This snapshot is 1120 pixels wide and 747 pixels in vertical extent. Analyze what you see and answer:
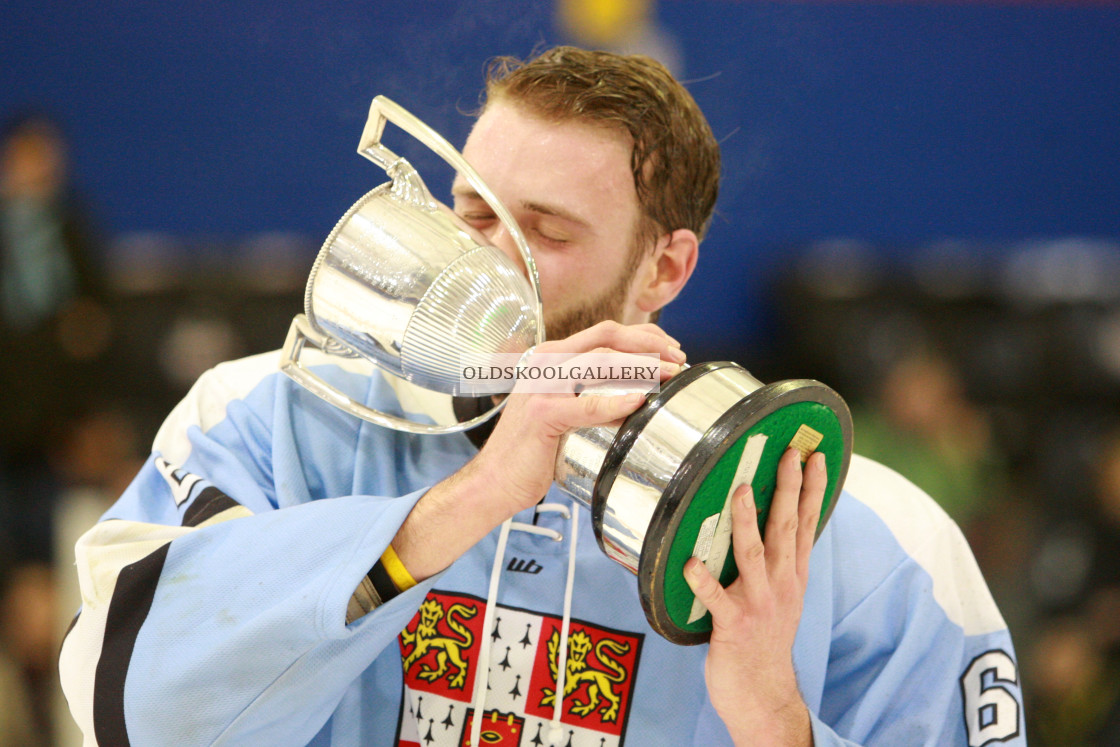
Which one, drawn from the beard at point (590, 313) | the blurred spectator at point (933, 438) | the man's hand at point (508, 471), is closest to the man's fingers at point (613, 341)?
the man's hand at point (508, 471)

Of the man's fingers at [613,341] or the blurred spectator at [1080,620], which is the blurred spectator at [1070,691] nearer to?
the blurred spectator at [1080,620]

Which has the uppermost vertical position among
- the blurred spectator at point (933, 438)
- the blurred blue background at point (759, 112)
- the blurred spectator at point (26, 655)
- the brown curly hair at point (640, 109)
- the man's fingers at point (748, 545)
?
the blurred blue background at point (759, 112)

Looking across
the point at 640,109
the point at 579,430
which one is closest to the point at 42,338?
the point at 640,109

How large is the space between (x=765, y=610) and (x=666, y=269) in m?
0.67

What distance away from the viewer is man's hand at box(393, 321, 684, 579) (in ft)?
3.68

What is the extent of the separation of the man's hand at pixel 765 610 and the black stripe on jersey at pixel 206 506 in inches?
22.0

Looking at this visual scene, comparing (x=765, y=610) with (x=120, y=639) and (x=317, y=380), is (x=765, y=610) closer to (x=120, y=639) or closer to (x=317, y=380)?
(x=317, y=380)

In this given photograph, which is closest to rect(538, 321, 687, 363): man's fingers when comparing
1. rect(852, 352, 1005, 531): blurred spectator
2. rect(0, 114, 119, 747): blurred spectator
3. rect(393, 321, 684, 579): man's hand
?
rect(393, 321, 684, 579): man's hand

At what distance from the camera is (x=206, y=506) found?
4.25ft

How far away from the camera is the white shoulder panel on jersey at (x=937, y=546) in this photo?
145 cm

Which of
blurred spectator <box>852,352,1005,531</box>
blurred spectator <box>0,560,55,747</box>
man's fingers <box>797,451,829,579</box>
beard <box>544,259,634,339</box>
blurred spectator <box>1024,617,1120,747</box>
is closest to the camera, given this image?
man's fingers <box>797,451,829,579</box>

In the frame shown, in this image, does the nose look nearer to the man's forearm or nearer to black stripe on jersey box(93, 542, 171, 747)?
the man's forearm

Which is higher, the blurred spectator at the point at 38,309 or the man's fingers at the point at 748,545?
the blurred spectator at the point at 38,309

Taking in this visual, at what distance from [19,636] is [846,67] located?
3.85m
